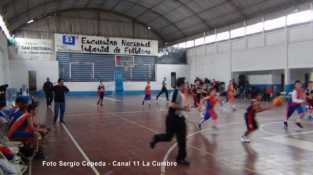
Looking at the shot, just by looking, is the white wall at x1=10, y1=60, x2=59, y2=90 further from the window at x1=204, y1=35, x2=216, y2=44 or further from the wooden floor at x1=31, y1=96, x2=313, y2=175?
Result: the wooden floor at x1=31, y1=96, x2=313, y2=175

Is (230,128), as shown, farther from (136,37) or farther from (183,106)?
(136,37)

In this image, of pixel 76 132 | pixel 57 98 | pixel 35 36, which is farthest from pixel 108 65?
pixel 76 132

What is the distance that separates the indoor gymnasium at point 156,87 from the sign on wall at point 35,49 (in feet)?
0.39

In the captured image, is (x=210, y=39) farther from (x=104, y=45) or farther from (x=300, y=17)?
(x=104, y=45)

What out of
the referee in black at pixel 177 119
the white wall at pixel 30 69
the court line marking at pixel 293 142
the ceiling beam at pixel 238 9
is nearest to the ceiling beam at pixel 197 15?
the ceiling beam at pixel 238 9

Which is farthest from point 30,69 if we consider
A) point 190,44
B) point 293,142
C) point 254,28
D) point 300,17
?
point 293,142

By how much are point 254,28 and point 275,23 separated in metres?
2.60

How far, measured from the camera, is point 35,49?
33.4m

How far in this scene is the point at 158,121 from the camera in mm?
13398

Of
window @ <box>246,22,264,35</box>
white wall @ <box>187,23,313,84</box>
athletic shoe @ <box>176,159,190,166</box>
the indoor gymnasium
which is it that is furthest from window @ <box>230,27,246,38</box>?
athletic shoe @ <box>176,159,190,166</box>

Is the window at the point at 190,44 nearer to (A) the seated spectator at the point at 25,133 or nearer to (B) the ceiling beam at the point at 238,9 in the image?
(B) the ceiling beam at the point at 238,9

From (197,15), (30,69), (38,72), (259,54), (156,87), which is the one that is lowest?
(156,87)

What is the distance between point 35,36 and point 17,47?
295 cm

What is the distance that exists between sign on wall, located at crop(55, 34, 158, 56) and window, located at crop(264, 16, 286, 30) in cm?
1664
